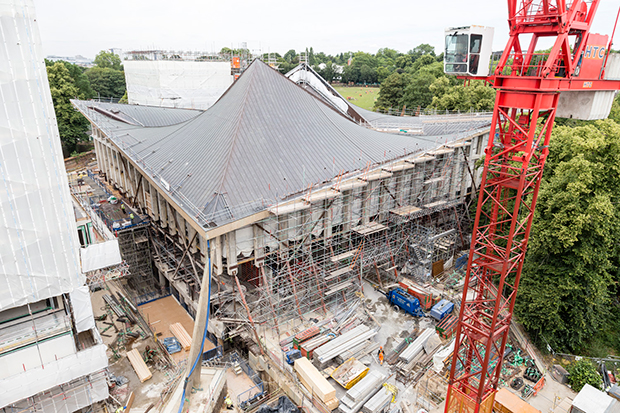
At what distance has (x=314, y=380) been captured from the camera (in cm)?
1580

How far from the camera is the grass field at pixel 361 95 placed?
85375mm

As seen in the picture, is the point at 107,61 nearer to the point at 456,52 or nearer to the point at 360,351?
the point at 360,351

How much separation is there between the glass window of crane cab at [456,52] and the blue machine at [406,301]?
471 inches

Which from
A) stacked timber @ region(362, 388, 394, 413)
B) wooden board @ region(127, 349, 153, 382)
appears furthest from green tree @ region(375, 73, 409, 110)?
wooden board @ region(127, 349, 153, 382)

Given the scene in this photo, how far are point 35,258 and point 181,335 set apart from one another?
852cm

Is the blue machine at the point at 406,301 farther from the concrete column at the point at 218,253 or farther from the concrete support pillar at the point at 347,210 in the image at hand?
the concrete column at the point at 218,253

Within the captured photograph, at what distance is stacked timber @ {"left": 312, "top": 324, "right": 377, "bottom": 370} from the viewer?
672 inches

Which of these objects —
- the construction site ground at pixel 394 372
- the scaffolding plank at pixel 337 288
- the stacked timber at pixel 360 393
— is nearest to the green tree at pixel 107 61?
the scaffolding plank at pixel 337 288

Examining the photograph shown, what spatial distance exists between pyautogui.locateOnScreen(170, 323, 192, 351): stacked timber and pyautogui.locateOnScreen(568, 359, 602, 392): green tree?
57.1ft

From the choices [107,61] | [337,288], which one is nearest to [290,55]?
[107,61]

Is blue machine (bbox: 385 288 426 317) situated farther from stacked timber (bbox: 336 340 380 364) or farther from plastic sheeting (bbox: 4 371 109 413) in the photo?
plastic sheeting (bbox: 4 371 109 413)

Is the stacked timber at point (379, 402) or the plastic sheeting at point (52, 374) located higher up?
the plastic sheeting at point (52, 374)

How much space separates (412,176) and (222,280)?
13.0m

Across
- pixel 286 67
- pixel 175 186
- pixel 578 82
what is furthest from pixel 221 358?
pixel 286 67
